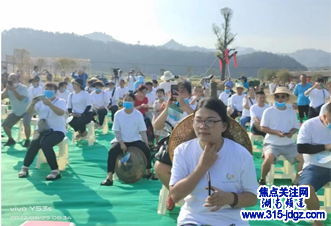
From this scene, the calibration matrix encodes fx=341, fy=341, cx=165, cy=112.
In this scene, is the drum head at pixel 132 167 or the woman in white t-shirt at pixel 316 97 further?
the woman in white t-shirt at pixel 316 97

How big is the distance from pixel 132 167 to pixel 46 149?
1412mm

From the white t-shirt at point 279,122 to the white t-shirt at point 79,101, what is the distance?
428 centimetres

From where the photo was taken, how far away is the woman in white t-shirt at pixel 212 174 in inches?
87.2

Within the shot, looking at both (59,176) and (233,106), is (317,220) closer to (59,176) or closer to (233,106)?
(59,176)

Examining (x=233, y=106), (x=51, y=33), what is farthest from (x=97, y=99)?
(x=51, y=33)

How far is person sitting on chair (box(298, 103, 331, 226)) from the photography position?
373 cm

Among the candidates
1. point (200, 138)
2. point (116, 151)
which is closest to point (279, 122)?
point (116, 151)

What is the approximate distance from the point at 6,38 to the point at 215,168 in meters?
128

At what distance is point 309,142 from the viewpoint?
386 centimetres

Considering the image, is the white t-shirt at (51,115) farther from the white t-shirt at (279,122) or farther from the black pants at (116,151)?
the white t-shirt at (279,122)

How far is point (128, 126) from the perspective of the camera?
5.39m

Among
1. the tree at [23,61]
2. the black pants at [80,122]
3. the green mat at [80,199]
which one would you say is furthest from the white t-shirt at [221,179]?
the tree at [23,61]

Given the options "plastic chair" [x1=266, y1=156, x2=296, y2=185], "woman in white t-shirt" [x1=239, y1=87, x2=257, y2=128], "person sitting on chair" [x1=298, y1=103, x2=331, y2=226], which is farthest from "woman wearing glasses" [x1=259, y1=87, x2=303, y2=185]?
"woman in white t-shirt" [x1=239, y1=87, x2=257, y2=128]

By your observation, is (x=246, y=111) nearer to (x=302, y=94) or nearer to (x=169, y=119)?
(x=302, y=94)
